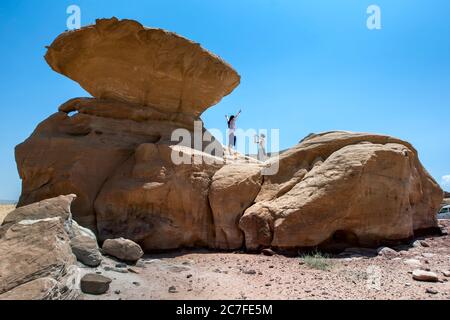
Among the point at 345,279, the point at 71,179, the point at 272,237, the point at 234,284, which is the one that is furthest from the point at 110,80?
A: the point at 345,279

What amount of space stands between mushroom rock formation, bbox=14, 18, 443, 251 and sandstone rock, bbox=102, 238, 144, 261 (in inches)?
49.0

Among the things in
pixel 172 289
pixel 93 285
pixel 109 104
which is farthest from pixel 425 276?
pixel 109 104

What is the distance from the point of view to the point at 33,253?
3.62 meters

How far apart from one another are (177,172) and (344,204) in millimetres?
3650

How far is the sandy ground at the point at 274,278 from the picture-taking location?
4121mm

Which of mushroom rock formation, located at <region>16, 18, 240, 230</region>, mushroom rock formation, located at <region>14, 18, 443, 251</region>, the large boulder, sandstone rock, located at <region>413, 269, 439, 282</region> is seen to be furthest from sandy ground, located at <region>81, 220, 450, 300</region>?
mushroom rock formation, located at <region>16, 18, 240, 230</region>

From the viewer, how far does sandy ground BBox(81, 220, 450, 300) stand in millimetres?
4121

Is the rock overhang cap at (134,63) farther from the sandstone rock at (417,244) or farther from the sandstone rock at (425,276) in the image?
the sandstone rock at (425,276)

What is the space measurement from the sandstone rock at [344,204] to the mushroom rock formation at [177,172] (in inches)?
0.9

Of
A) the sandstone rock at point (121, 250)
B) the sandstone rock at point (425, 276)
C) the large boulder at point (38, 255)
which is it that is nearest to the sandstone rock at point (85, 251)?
the large boulder at point (38, 255)

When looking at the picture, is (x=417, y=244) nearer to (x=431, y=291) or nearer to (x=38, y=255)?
(x=431, y=291)

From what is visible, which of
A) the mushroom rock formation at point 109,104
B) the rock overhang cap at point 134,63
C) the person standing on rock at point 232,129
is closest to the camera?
Answer: the mushroom rock formation at point 109,104

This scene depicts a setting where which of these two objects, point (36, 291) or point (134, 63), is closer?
point (36, 291)
